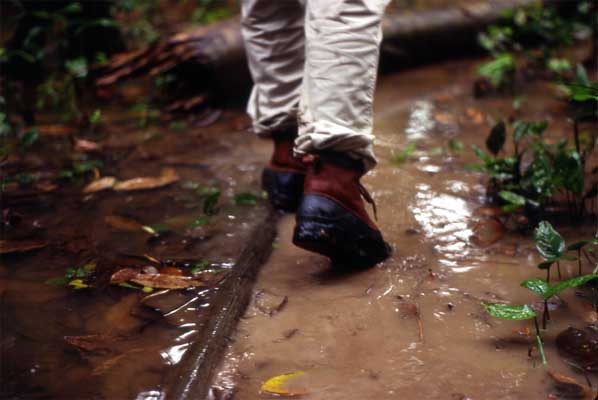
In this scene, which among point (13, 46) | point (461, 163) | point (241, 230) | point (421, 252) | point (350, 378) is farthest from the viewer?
point (13, 46)

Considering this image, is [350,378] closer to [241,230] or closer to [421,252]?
[421,252]

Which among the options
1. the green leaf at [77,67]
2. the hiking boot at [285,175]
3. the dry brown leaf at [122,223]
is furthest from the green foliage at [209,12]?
the dry brown leaf at [122,223]

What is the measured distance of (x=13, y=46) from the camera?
3.30 metres

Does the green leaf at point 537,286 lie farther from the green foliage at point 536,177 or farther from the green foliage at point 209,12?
the green foliage at point 209,12

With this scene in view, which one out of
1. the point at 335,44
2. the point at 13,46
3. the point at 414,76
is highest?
the point at 335,44

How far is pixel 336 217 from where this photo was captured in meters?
1.58

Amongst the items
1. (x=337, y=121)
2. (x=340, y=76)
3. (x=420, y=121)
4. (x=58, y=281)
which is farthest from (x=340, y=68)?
(x=420, y=121)

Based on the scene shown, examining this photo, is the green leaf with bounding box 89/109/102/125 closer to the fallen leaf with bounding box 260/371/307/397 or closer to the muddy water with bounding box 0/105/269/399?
the muddy water with bounding box 0/105/269/399

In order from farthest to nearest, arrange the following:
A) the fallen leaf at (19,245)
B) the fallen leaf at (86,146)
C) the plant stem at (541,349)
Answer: the fallen leaf at (86,146), the fallen leaf at (19,245), the plant stem at (541,349)

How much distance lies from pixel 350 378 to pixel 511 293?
20.8 inches

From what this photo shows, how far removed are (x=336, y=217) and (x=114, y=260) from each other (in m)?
0.62

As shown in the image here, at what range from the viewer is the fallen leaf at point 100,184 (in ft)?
7.16

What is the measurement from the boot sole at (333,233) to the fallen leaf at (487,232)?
344mm

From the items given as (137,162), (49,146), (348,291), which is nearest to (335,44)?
(348,291)
